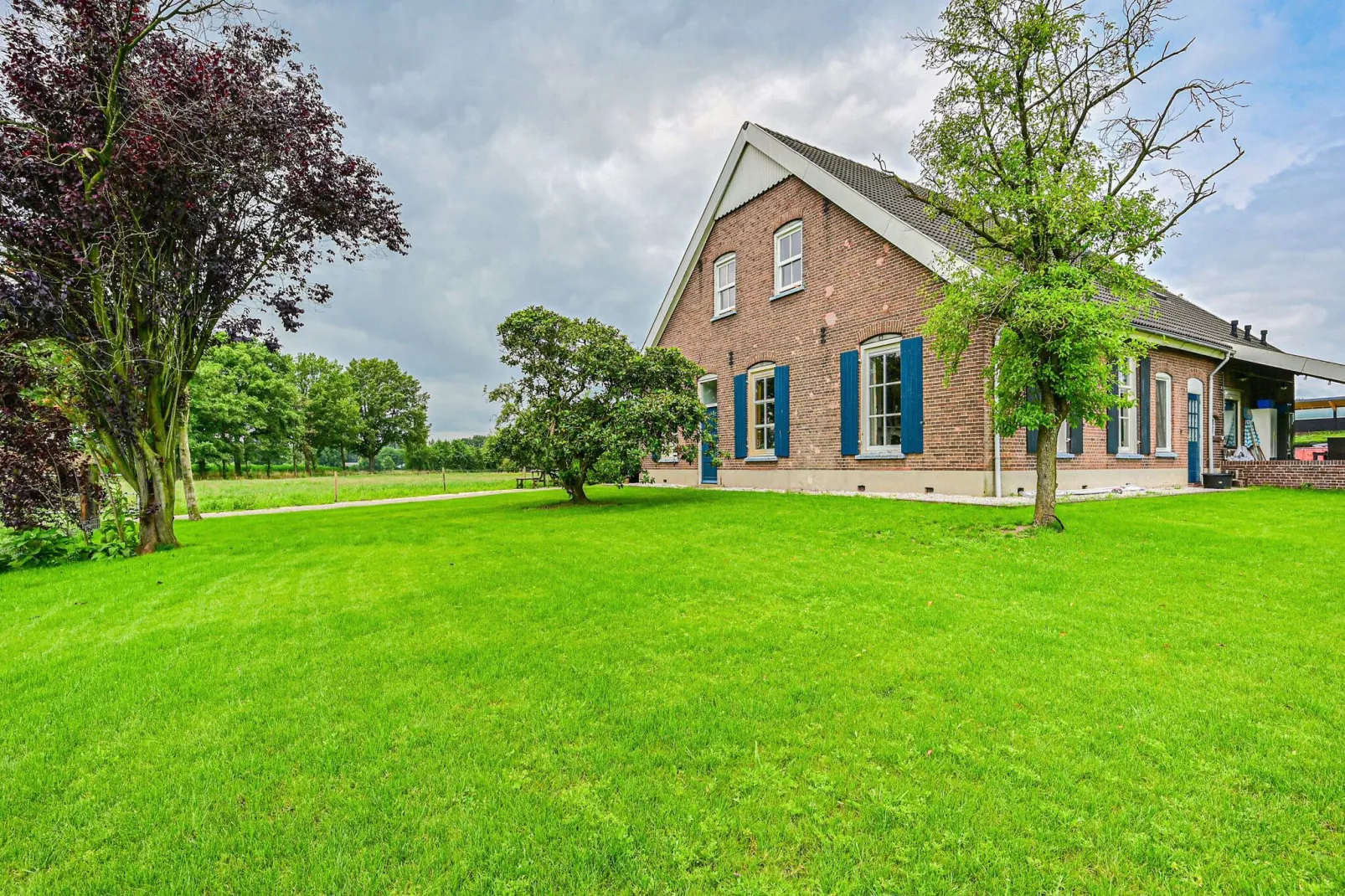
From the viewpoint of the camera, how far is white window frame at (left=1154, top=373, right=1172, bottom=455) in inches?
543

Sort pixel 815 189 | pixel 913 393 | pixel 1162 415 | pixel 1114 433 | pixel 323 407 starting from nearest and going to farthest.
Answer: pixel 913 393
pixel 1114 433
pixel 815 189
pixel 1162 415
pixel 323 407

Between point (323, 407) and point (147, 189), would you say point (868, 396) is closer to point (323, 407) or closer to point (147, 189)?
point (147, 189)

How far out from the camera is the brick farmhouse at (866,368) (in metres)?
10.7

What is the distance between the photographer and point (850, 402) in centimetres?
1214

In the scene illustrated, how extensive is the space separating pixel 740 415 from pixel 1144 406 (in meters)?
9.66

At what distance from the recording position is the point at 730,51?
1223 cm

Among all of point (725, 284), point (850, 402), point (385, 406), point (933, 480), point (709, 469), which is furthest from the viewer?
point (385, 406)

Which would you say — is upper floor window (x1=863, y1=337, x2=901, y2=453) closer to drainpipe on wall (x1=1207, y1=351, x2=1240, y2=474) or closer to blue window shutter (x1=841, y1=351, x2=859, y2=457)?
blue window shutter (x1=841, y1=351, x2=859, y2=457)

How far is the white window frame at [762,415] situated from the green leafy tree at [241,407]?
32287mm

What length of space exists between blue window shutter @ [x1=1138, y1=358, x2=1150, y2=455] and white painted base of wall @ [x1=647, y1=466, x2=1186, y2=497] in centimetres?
65

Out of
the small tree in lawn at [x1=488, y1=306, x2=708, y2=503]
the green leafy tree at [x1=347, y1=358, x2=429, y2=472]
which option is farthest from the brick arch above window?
the green leafy tree at [x1=347, y1=358, x2=429, y2=472]

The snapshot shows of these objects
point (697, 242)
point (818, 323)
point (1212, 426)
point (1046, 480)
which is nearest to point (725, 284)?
point (697, 242)

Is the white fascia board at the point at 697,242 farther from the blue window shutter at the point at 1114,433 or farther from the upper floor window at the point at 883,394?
the blue window shutter at the point at 1114,433

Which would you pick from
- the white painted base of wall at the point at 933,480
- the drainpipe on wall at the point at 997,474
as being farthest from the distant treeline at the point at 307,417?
the drainpipe on wall at the point at 997,474
